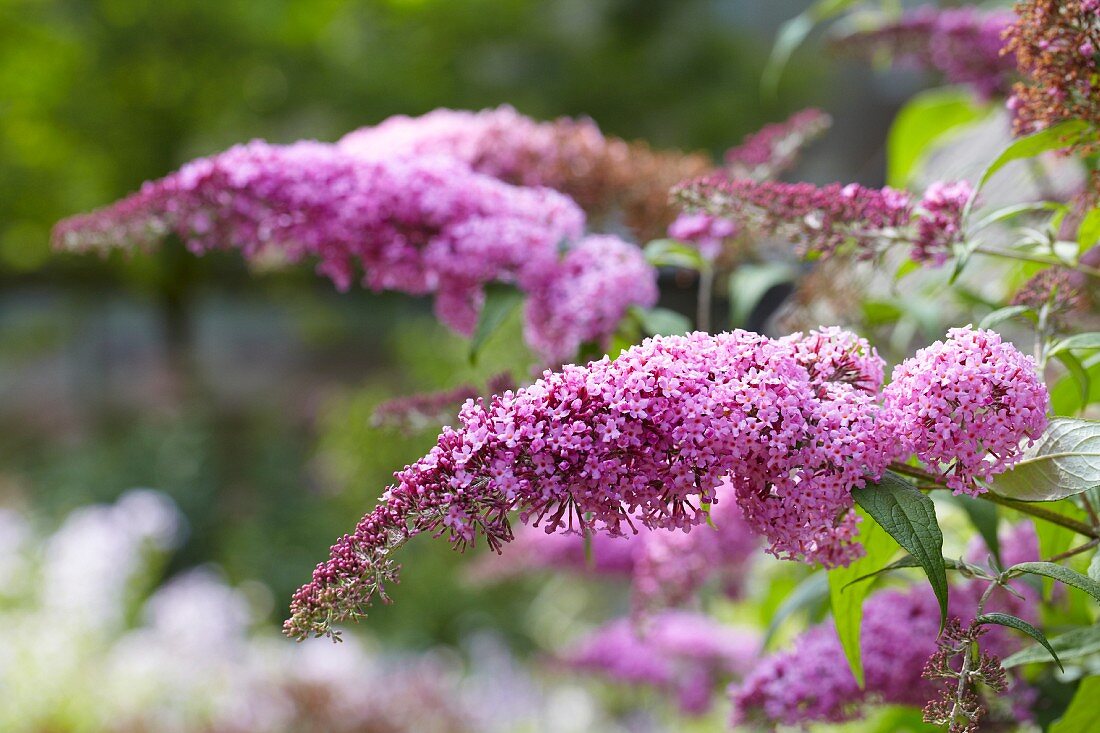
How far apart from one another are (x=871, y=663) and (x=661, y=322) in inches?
10.8

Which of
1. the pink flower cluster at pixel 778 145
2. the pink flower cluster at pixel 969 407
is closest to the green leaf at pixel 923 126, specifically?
the pink flower cluster at pixel 778 145

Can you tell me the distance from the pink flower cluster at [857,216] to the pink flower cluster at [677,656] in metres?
0.71

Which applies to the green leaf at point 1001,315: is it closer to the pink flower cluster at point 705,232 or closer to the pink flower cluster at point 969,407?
the pink flower cluster at point 969,407

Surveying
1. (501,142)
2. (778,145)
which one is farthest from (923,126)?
(501,142)

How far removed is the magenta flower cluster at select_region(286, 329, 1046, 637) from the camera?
46 cm

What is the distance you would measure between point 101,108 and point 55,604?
3529 mm

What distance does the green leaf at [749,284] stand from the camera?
86 centimetres

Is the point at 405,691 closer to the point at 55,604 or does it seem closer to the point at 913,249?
the point at 55,604

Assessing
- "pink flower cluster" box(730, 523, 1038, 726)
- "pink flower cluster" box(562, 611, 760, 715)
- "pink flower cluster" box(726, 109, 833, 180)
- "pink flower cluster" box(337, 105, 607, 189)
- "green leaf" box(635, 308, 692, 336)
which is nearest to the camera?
"pink flower cluster" box(730, 523, 1038, 726)

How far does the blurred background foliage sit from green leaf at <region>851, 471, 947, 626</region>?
3.76 meters

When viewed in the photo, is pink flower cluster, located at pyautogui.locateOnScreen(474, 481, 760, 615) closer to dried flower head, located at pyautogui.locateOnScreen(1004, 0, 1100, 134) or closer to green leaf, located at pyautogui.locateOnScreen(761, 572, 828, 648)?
green leaf, located at pyautogui.locateOnScreen(761, 572, 828, 648)

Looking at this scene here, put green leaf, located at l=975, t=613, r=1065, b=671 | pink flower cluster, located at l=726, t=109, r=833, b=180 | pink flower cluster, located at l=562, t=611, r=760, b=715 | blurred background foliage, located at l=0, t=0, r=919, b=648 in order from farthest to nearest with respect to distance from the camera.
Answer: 1. blurred background foliage, located at l=0, t=0, r=919, b=648
2. pink flower cluster, located at l=562, t=611, r=760, b=715
3. pink flower cluster, located at l=726, t=109, r=833, b=180
4. green leaf, located at l=975, t=613, r=1065, b=671

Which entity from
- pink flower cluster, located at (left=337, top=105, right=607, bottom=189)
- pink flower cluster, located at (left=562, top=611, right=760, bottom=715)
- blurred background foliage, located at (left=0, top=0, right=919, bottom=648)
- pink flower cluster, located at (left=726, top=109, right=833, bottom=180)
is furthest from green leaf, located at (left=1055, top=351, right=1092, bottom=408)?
blurred background foliage, located at (left=0, top=0, right=919, bottom=648)

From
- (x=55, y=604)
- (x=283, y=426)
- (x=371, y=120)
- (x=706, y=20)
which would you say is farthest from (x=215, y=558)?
(x=706, y=20)
